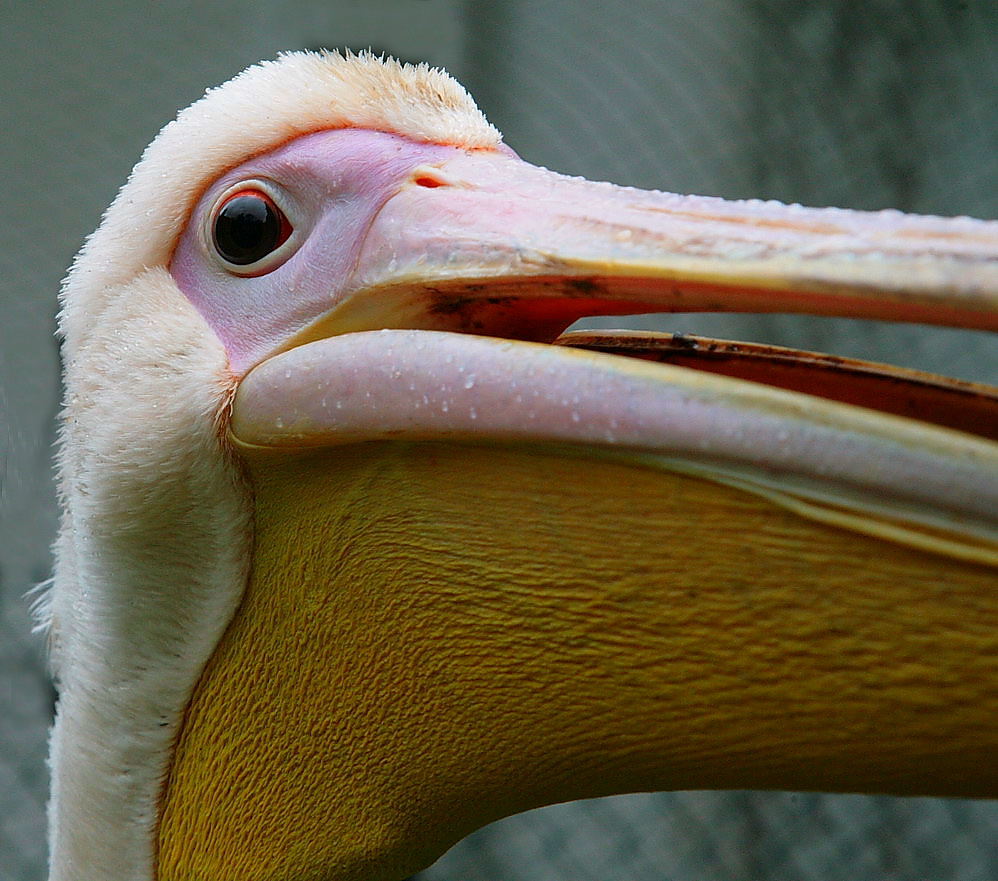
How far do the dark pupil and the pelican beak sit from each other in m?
0.10

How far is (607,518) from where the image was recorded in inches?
24.0

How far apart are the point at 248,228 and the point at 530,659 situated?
41cm

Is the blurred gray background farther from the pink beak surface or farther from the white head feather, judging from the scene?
the pink beak surface

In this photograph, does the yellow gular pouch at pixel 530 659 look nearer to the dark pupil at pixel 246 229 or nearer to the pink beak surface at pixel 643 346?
the pink beak surface at pixel 643 346

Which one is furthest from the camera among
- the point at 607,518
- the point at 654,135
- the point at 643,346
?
the point at 654,135

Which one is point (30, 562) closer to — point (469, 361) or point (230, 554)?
point (230, 554)

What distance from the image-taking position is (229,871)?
0.88 meters

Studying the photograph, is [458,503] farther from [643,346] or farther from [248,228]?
[248,228]

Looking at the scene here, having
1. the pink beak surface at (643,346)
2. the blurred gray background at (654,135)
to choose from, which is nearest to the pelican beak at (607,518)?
the pink beak surface at (643,346)

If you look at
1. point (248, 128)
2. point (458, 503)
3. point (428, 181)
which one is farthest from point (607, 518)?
point (248, 128)

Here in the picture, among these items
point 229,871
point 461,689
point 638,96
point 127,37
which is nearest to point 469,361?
point 461,689

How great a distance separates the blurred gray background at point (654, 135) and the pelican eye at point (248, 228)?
4.56ft

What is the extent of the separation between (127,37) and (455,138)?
1671 mm

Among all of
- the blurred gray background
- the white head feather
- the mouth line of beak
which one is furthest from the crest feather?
the blurred gray background
